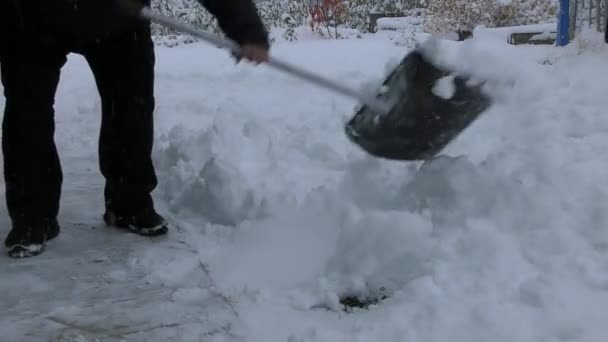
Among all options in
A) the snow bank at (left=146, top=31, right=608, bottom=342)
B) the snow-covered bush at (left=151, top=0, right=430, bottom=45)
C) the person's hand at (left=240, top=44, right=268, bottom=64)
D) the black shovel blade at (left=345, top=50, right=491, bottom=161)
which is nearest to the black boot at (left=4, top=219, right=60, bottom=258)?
the snow bank at (left=146, top=31, right=608, bottom=342)

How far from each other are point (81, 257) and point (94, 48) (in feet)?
2.54

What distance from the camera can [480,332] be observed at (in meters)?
1.92

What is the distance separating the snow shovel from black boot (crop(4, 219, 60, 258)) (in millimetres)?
885

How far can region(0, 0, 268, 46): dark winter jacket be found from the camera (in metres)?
2.53

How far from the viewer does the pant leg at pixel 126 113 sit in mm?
2760

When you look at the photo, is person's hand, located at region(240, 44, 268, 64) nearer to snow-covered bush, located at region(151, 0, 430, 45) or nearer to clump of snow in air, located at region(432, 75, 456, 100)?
clump of snow in air, located at region(432, 75, 456, 100)

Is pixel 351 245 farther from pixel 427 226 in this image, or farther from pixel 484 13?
pixel 484 13

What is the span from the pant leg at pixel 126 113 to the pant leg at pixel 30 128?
182mm

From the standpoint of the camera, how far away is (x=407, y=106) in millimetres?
2613

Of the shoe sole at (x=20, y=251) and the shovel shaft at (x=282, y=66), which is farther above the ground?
the shovel shaft at (x=282, y=66)

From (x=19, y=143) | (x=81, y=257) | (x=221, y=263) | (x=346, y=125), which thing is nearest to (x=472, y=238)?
(x=346, y=125)

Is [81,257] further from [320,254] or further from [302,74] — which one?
[302,74]

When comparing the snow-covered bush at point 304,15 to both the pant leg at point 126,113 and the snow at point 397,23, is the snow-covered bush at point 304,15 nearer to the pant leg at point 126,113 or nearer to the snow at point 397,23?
the snow at point 397,23

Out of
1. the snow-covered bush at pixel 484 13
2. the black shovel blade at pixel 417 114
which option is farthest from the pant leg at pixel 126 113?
the snow-covered bush at pixel 484 13
